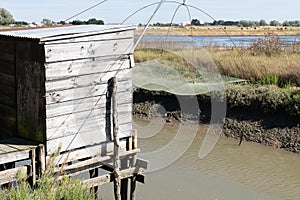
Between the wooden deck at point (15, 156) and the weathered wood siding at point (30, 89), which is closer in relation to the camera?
the wooden deck at point (15, 156)

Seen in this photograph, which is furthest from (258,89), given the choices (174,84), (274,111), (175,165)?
(175,165)

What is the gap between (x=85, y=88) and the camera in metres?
5.94

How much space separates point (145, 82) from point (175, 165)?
4.71 m

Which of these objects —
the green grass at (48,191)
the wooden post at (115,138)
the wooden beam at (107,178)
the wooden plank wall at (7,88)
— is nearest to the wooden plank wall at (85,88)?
the wooden post at (115,138)

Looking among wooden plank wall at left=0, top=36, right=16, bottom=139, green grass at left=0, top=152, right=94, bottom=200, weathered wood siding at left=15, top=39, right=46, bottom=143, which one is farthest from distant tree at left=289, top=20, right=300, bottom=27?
green grass at left=0, top=152, right=94, bottom=200

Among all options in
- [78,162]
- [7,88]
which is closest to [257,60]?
[78,162]

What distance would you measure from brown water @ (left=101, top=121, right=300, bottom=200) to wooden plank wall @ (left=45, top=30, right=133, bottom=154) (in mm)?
2112

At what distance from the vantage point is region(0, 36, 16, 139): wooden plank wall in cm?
595

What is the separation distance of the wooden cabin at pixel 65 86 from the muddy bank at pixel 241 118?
604 cm

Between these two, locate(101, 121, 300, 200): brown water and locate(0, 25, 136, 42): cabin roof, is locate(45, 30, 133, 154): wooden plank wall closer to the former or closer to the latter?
locate(0, 25, 136, 42): cabin roof

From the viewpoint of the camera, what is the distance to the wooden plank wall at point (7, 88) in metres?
5.95

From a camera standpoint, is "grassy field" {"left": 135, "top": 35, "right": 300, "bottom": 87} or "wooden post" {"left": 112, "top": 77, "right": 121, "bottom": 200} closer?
"wooden post" {"left": 112, "top": 77, "right": 121, "bottom": 200}

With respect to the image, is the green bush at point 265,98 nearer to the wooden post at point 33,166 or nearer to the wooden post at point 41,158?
the wooden post at point 41,158

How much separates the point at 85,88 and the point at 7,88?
93 centimetres
